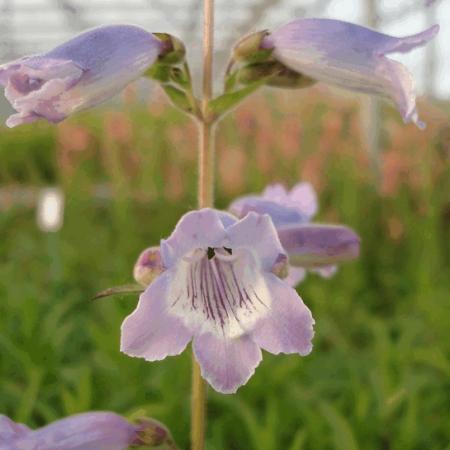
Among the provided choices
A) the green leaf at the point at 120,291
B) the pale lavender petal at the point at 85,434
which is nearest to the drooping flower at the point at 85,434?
the pale lavender petal at the point at 85,434

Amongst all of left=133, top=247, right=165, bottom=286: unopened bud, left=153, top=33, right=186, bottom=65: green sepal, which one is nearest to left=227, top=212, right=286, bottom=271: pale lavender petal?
left=133, top=247, right=165, bottom=286: unopened bud

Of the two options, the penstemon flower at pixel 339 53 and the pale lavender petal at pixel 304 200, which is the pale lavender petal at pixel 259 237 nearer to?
the penstemon flower at pixel 339 53

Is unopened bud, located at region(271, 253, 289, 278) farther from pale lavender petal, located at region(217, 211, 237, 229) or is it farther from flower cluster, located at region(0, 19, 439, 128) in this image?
flower cluster, located at region(0, 19, 439, 128)

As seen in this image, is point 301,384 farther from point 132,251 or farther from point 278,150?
point 278,150

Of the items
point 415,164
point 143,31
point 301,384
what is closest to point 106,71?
point 143,31

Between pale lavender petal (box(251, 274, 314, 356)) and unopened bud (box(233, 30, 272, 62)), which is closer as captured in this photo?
pale lavender petal (box(251, 274, 314, 356))

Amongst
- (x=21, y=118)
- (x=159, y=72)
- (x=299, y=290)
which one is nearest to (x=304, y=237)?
(x=159, y=72)
